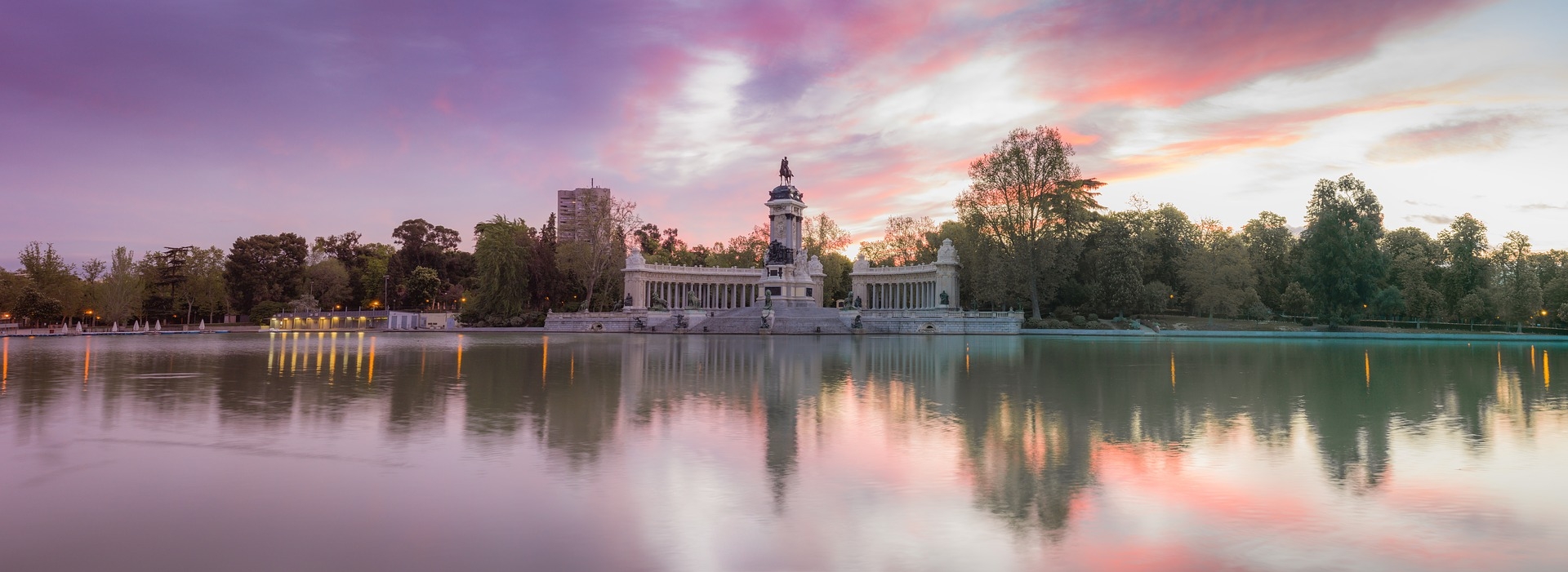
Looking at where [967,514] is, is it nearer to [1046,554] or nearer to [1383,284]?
[1046,554]

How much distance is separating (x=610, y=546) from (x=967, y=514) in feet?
11.0

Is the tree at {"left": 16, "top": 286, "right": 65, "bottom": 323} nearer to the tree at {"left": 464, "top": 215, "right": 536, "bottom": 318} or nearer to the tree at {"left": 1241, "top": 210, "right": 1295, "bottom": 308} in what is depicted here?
the tree at {"left": 464, "top": 215, "right": 536, "bottom": 318}

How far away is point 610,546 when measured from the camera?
703 cm

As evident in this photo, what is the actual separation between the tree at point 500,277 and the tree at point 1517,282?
79.4 m

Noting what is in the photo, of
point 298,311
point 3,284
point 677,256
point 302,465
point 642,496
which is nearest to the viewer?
point 642,496

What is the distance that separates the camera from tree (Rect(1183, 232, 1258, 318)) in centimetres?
6656

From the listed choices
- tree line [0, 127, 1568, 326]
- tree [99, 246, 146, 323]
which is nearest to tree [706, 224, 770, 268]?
tree line [0, 127, 1568, 326]

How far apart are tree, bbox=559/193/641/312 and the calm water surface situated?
59.4 meters

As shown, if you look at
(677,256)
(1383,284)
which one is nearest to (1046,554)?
(1383,284)

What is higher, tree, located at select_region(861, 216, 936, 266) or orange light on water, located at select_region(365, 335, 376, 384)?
tree, located at select_region(861, 216, 936, 266)

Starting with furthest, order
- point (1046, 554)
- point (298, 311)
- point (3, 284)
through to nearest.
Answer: point (298, 311) < point (3, 284) < point (1046, 554)

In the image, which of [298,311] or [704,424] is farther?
A: [298,311]

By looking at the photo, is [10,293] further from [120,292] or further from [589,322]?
[589,322]

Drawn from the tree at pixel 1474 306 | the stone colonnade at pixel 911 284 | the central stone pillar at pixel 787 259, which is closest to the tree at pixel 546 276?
the central stone pillar at pixel 787 259
